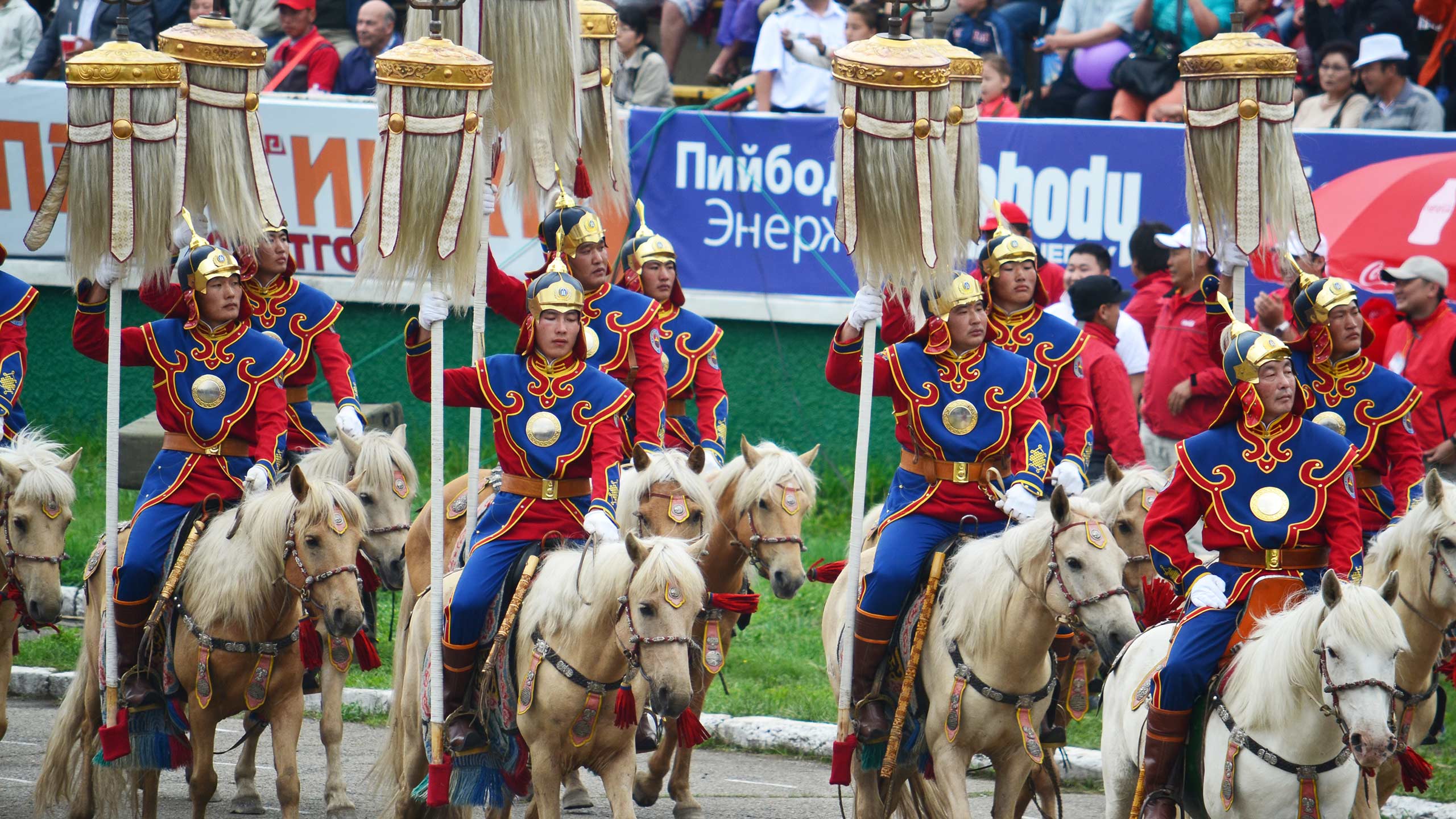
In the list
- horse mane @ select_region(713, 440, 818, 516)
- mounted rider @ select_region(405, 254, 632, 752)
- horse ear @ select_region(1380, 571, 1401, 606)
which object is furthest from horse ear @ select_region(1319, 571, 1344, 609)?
horse mane @ select_region(713, 440, 818, 516)

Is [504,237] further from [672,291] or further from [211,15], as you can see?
[211,15]

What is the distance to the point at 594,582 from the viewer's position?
718cm

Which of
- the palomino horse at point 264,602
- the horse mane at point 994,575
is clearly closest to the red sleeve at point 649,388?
the palomino horse at point 264,602

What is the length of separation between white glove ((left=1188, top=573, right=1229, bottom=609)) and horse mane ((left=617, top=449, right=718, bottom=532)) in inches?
90.7

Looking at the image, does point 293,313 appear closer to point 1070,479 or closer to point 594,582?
point 594,582

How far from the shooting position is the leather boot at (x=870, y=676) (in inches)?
311

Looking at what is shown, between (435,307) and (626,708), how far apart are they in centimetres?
172

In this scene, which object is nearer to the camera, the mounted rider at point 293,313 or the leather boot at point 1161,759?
the leather boot at point 1161,759

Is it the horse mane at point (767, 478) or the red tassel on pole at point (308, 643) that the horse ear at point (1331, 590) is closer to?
the horse mane at point (767, 478)

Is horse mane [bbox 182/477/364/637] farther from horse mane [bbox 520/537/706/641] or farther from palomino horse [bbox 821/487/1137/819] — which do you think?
palomino horse [bbox 821/487/1137/819]

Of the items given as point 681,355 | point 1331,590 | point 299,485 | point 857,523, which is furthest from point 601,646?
point 681,355

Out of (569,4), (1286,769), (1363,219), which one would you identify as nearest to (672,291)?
(569,4)

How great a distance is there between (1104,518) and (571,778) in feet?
9.22

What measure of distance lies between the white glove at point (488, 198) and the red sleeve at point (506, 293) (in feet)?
2.13
